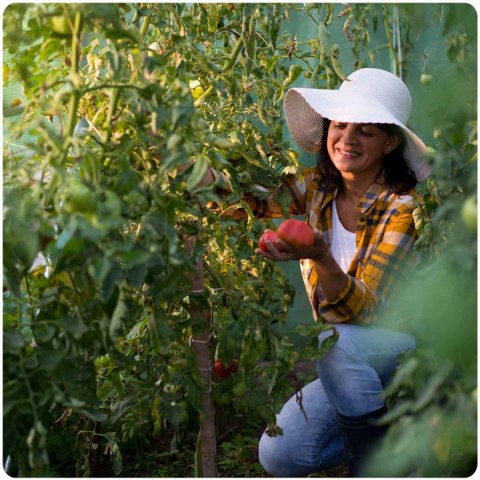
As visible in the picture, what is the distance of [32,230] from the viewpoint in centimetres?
121

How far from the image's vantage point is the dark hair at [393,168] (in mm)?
1946

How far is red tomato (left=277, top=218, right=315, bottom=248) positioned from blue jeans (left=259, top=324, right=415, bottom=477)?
31 centimetres

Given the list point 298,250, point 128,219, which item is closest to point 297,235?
point 298,250

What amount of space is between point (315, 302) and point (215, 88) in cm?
60

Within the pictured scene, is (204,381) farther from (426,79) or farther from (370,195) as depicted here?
(426,79)

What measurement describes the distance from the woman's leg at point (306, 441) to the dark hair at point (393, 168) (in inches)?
20.3

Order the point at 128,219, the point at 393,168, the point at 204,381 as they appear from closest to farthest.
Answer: the point at 128,219, the point at 204,381, the point at 393,168

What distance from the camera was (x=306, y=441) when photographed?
1910 millimetres

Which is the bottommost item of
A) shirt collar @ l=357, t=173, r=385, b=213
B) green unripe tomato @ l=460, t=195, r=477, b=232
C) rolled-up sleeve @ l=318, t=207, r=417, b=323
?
rolled-up sleeve @ l=318, t=207, r=417, b=323

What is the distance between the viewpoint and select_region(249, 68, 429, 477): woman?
174 centimetres

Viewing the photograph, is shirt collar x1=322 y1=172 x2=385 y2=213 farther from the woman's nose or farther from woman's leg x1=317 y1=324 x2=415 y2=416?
woman's leg x1=317 y1=324 x2=415 y2=416

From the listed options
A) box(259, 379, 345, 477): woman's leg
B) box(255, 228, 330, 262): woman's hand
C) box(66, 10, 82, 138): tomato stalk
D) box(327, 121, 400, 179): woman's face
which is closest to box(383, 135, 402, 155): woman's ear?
box(327, 121, 400, 179): woman's face

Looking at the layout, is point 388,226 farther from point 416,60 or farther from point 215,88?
point 416,60

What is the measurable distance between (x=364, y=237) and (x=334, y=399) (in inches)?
15.2
